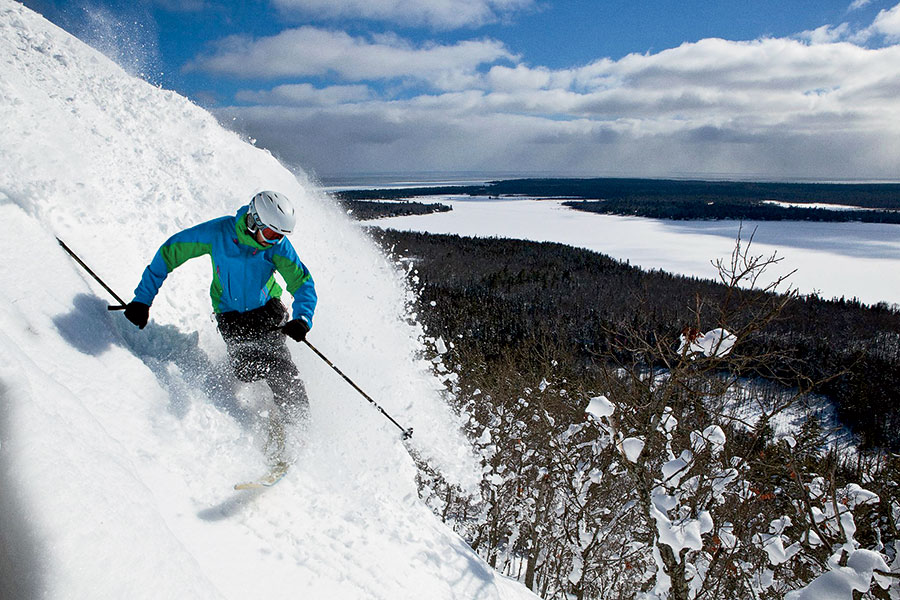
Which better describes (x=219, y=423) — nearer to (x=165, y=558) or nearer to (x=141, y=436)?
(x=141, y=436)

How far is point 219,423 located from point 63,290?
1.72 meters

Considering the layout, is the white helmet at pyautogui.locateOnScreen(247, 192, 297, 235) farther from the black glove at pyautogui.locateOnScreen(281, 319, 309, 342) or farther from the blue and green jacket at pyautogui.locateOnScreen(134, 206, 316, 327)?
the black glove at pyautogui.locateOnScreen(281, 319, 309, 342)

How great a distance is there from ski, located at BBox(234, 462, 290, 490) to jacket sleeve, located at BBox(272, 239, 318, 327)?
4.42ft

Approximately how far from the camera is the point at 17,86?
666 centimetres

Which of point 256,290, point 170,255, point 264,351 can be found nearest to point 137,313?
point 170,255

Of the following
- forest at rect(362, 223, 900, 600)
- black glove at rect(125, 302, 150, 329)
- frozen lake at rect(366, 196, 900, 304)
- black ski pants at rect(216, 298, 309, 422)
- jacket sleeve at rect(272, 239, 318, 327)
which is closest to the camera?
black glove at rect(125, 302, 150, 329)

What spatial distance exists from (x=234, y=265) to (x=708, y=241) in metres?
156

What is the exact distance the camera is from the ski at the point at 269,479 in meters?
4.04

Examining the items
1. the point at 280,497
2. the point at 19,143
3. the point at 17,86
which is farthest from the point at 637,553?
the point at 17,86

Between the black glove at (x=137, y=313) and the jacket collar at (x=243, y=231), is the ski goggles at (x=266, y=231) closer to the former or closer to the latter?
the jacket collar at (x=243, y=231)

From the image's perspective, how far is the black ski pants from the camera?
482cm

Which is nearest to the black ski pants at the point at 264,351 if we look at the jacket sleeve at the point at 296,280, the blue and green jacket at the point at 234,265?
the blue and green jacket at the point at 234,265

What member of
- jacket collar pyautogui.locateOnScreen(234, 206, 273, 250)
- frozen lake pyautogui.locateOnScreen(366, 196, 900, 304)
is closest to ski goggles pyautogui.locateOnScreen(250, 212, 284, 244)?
jacket collar pyautogui.locateOnScreen(234, 206, 273, 250)

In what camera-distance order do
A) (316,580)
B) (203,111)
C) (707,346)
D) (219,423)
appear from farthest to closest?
(203,111), (707,346), (219,423), (316,580)
